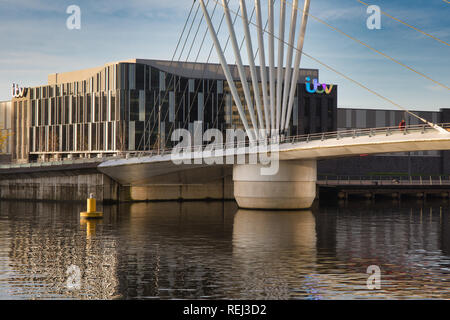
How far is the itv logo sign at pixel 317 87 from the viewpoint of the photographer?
11294 cm

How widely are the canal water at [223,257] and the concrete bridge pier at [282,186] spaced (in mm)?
8763

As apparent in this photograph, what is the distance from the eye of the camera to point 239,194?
66.6 meters

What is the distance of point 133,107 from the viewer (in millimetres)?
101125

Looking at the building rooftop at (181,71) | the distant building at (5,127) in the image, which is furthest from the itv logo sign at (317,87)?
the distant building at (5,127)

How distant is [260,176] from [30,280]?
4101cm

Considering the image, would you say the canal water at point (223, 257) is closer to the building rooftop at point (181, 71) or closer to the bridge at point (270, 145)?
the bridge at point (270, 145)

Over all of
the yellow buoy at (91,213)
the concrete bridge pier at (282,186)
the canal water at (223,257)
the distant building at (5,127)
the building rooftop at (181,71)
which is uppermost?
the building rooftop at (181,71)

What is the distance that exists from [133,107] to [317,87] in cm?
3123

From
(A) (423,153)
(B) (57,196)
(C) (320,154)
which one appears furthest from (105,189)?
(A) (423,153)

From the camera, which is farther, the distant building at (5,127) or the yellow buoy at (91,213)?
the distant building at (5,127)

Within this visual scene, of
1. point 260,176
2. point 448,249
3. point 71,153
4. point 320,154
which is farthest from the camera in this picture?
point 71,153

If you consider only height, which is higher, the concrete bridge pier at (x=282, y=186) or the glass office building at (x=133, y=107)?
the glass office building at (x=133, y=107)
